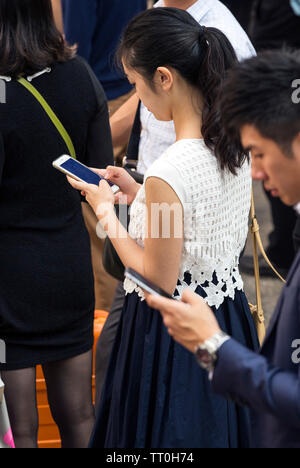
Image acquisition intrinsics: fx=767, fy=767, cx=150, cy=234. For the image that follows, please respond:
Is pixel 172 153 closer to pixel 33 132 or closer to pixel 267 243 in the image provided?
pixel 33 132

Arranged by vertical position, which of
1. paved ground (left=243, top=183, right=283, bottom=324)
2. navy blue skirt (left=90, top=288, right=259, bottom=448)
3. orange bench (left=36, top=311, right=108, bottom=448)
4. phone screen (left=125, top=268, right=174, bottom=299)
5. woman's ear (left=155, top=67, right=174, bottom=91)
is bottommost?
paved ground (left=243, top=183, right=283, bottom=324)

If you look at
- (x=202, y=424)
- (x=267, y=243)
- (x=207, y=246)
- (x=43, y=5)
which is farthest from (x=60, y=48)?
(x=267, y=243)

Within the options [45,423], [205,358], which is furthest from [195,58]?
[45,423]

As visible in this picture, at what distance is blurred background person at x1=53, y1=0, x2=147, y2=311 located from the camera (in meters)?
3.51

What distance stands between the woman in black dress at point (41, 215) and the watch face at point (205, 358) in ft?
2.84

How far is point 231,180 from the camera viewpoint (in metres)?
2.09

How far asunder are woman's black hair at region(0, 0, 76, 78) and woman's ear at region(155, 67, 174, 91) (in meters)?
0.36

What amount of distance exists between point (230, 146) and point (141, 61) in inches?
13.3

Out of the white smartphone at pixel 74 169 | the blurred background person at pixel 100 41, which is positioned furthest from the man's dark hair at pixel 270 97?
the blurred background person at pixel 100 41

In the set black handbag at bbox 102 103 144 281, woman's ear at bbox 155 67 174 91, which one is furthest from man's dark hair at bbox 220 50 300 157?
black handbag at bbox 102 103 144 281

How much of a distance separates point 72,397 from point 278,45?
2.89 metres

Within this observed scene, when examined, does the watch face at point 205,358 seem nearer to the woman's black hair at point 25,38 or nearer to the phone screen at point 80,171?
the phone screen at point 80,171

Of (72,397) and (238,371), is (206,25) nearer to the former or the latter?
(72,397)

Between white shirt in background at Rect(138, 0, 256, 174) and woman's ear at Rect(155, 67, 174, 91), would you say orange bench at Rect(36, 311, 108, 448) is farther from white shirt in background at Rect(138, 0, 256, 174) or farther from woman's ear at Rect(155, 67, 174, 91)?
woman's ear at Rect(155, 67, 174, 91)
